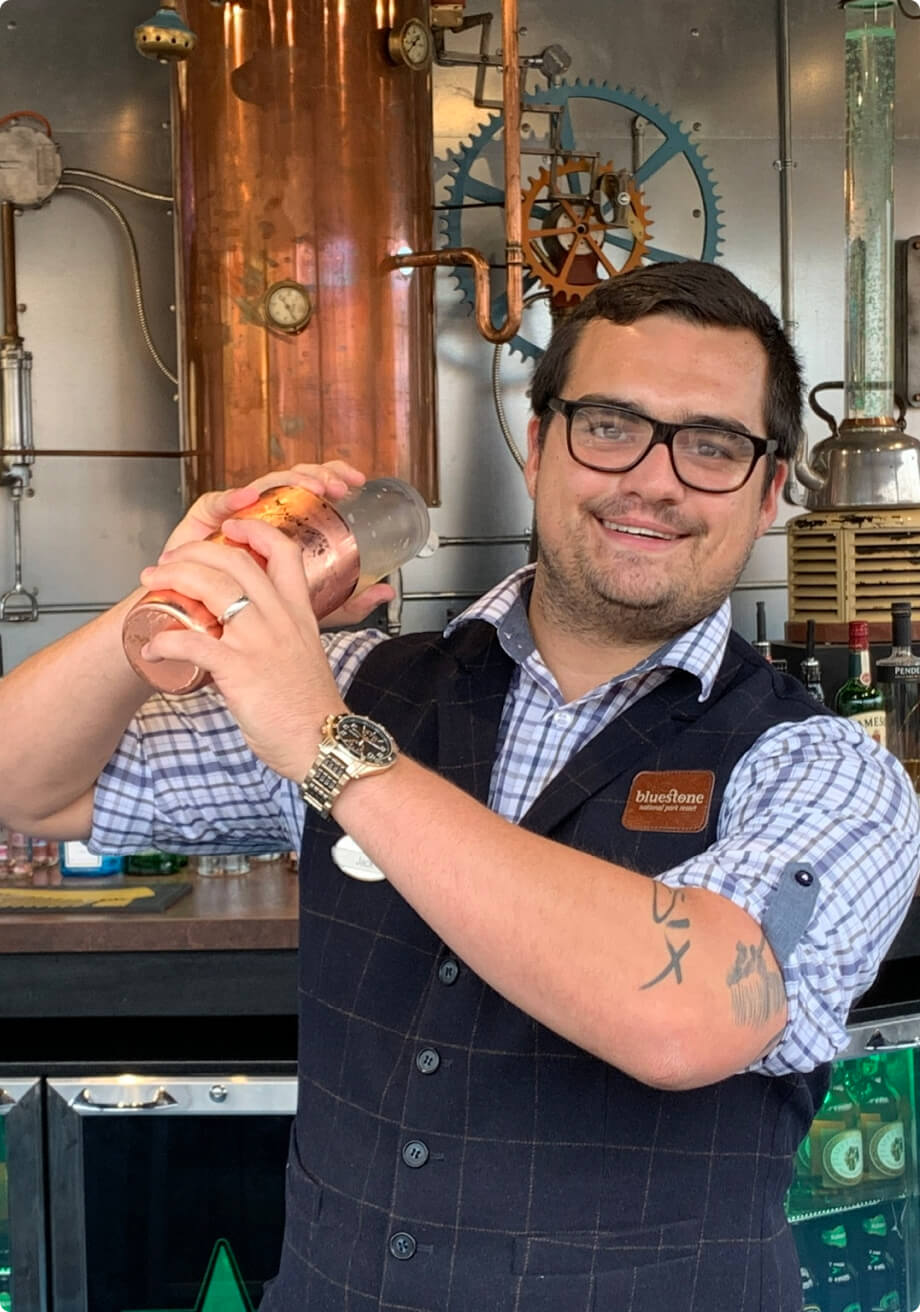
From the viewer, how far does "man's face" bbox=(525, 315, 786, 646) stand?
1361 millimetres

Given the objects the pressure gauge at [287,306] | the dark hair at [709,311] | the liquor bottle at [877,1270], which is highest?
the pressure gauge at [287,306]

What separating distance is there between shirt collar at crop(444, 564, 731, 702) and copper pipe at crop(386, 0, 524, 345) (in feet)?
7.54

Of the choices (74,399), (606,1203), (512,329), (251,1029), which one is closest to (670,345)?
(606,1203)

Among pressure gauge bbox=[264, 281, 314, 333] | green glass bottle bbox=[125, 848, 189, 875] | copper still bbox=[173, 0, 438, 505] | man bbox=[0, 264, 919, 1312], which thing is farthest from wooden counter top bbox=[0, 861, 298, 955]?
pressure gauge bbox=[264, 281, 314, 333]

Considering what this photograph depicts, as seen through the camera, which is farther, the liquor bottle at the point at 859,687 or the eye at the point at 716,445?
the liquor bottle at the point at 859,687

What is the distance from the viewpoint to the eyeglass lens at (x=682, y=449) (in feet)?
4.50

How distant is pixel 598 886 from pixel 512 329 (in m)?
2.98

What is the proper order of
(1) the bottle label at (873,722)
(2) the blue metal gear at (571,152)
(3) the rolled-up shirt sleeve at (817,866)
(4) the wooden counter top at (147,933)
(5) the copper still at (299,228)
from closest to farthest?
1. (3) the rolled-up shirt sleeve at (817,866)
2. (4) the wooden counter top at (147,933)
3. (1) the bottle label at (873,722)
4. (5) the copper still at (299,228)
5. (2) the blue metal gear at (571,152)

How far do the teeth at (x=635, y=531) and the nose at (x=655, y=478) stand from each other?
28 mm

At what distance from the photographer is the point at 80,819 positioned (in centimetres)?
143

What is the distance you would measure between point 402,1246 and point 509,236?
2.94 m

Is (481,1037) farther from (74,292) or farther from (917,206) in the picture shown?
(917,206)

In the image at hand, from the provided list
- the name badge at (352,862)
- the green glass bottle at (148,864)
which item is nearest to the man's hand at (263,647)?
the name badge at (352,862)

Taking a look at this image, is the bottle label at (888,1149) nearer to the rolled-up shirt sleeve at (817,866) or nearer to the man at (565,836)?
the man at (565,836)
